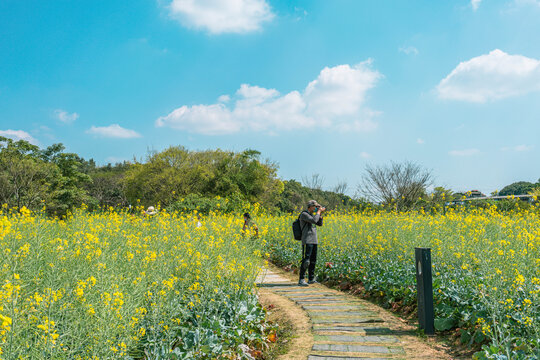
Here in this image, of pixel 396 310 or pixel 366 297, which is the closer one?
pixel 396 310

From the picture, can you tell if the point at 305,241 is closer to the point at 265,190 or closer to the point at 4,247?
the point at 4,247

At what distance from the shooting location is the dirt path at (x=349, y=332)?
13.4ft

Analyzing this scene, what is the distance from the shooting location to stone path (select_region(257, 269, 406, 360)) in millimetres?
A: 4051

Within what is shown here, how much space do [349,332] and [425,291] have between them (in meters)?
1.10

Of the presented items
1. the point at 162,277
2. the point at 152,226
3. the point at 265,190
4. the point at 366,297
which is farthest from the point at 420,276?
the point at 265,190

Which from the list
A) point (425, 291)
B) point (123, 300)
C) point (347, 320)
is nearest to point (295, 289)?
point (347, 320)

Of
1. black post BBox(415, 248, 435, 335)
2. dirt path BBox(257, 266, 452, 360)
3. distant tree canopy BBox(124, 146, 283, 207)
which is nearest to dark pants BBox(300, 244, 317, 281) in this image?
dirt path BBox(257, 266, 452, 360)

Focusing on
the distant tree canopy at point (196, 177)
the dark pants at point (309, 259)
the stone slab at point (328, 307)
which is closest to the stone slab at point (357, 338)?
the stone slab at point (328, 307)

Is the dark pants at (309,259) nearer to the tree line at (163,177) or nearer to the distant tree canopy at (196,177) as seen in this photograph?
the tree line at (163,177)

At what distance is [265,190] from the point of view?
30.0 m

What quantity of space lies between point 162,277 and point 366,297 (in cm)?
400

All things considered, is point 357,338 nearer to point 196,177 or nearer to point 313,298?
point 313,298

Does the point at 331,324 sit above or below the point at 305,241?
below

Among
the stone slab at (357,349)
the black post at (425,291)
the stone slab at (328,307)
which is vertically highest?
the black post at (425,291)
